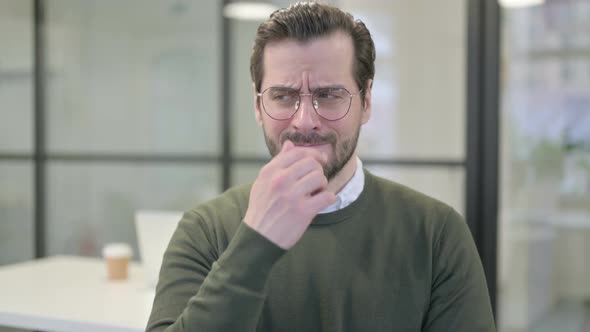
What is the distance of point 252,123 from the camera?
11.9 feet

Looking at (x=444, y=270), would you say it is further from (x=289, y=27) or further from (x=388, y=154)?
(x=388, y=154)

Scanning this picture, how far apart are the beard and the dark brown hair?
0.14m

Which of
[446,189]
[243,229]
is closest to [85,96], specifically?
[446,189]

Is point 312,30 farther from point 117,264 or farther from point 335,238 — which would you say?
point 117,264

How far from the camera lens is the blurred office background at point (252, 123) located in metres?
3.02

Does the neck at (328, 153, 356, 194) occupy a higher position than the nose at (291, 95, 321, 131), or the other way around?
the nose at (291, 95, 321, 131)

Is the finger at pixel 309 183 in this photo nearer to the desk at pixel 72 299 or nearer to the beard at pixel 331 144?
the beard at pixel 331 144

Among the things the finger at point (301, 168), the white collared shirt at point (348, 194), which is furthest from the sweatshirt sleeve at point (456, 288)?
the finger at point (301, 168)

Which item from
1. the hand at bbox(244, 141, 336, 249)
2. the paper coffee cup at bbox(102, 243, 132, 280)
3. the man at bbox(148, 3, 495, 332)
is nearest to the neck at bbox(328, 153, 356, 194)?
the man at bbox(148, 3, 495, 332)

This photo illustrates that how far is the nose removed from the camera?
1.31 metres

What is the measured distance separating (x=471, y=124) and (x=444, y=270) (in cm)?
189

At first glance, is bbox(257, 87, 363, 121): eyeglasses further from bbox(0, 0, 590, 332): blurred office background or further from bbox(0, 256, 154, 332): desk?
bbox(0, 0, 590, 332): blurred office background

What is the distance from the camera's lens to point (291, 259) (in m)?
1.38

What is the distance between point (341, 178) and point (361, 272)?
21cm
